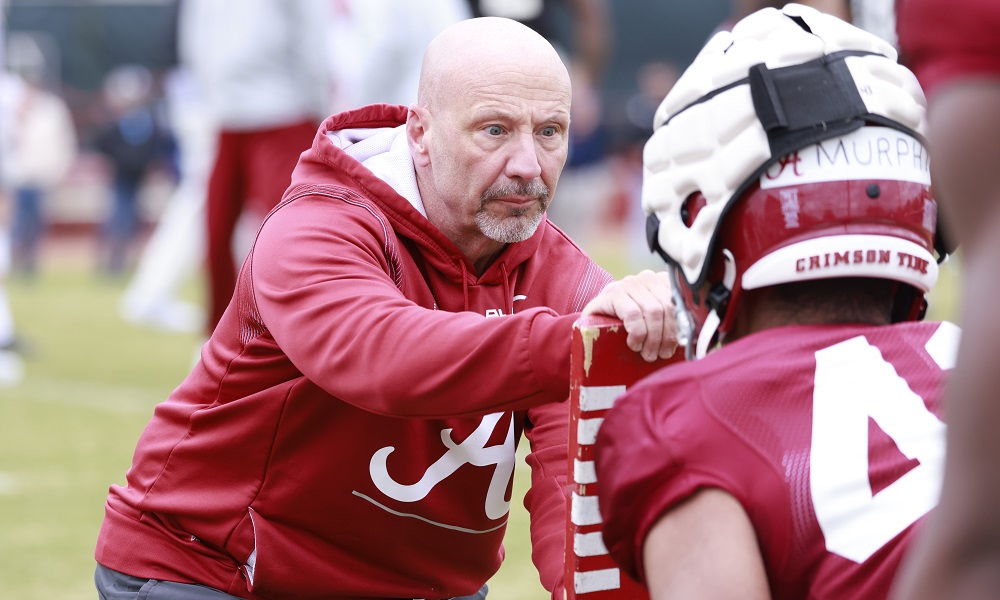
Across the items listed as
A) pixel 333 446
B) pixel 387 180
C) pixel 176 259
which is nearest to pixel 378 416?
pixel 333 446

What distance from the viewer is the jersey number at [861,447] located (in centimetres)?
155

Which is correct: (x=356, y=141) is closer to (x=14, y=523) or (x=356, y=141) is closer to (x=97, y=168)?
(x=14, y=523)

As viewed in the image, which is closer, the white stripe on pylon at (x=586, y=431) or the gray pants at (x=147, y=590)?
the white stripe on pylon at (x=586, y=431)

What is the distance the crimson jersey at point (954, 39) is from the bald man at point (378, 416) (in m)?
1.41

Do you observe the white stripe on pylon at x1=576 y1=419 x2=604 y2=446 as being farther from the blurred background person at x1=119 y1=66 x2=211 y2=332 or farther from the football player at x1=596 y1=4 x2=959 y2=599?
the blurred background person at x1=119 y1=66 x2=211 y2=332

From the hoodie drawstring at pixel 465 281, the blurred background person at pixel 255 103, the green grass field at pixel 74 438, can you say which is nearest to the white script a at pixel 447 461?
the hoodie drawstring at pixel 465 281

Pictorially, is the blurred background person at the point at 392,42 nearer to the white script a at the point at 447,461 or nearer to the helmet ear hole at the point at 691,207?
the white script a at the point at 447,461

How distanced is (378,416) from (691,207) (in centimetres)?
95

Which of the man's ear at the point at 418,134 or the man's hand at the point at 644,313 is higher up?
the man's ear at the point at 418,134

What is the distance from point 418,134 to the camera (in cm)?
280

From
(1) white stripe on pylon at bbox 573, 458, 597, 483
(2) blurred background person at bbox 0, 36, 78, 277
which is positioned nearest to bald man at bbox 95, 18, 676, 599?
(1) white stripe on pylon at bbox 573, 458, 597, 483

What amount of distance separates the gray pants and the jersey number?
143 centimetres

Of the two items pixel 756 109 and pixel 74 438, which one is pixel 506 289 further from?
pixel 74 438

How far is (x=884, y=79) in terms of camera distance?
5.74 feet
